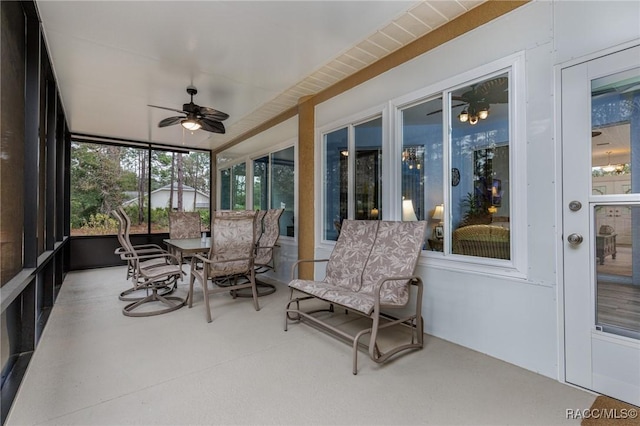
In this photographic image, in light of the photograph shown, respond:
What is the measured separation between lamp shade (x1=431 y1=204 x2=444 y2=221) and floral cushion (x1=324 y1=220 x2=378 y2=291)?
0.59 metres

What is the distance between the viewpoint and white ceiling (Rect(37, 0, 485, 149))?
248cm

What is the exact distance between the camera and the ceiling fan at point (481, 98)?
7.93 feet

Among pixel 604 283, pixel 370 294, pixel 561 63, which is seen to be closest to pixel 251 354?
pixel 370 294

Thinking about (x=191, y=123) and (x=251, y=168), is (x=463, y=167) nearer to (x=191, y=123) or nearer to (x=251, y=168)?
(x=191, y=123)

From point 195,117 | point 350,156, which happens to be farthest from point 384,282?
point 195,117

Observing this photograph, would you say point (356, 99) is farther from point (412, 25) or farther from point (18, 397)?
A: point (18, 397)

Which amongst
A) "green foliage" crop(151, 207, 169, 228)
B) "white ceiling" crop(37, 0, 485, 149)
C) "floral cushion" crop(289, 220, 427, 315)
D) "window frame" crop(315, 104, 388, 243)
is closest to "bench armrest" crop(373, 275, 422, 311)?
"floral cushion" crop(289, 220, 427, 315)

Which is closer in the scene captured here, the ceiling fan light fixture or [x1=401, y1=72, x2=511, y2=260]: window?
[x1=401, y1=72, x2=511, y2=260]: window

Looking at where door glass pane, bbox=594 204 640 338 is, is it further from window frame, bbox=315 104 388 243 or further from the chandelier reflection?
window frame, bbox=315 104 388 243

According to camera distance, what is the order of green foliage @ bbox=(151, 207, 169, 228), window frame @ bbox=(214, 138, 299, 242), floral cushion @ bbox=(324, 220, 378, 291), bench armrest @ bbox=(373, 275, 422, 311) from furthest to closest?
1. green foliage @ bbox=(151, 207, 169, 228)
2. window frame @ bbox=(214, 138, 299, 242)
3. floral cushion @ bbox=(324, 220, 378, 291)
4. bench armrest @ bbox=(373, 275, 422, 311)

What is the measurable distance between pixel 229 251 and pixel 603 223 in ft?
10.8

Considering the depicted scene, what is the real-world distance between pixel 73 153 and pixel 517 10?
7.73 meters

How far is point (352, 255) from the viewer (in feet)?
10.3

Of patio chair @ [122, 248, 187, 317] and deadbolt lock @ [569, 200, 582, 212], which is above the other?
deadbolt lock @ [569, 200, 582, 212]
